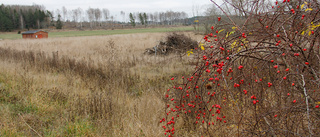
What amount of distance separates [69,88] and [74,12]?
128372 millimetres

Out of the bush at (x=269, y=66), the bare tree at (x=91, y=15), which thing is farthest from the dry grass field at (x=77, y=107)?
the bare tree at (x=91, y=15)

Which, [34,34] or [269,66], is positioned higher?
[34,34]

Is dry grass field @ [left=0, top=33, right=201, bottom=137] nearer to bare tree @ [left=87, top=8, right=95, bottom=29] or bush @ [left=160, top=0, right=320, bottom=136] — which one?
bush @ [left=160, top=0, right=320, bottom=136]

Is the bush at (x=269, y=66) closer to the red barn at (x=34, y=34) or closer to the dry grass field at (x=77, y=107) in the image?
the dry grass field at (x=77, y=107)

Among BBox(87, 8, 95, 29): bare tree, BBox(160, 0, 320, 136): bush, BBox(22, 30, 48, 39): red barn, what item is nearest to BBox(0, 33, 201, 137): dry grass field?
BBox(160, 0, 320, 136): bush

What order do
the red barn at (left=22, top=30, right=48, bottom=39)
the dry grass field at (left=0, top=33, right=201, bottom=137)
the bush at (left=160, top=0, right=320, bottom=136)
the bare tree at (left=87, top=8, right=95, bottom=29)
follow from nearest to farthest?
the bush at (left=160, top=0, right=320, bottom=136), the dry grass field at (left=0, top=33, right=201, bottom=137), the red barn at (left=22, top=30, right=48, bottom=39), the bare tree at (left=87, top=8, right=95, bottom=29)

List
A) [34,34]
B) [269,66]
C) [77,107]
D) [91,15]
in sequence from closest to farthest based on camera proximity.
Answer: [269,66], [77,107], [34,34], [91,15]

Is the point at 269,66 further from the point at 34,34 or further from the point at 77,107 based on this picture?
the point at 34,34

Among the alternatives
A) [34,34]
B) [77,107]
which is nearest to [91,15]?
[34,34]

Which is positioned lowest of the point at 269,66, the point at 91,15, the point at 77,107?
the point at 77,107

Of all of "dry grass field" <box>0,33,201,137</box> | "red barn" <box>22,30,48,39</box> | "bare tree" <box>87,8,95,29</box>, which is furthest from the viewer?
"bare tree" <box>87,8,95,29</box>

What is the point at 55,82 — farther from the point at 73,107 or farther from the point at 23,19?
the point at 23,19

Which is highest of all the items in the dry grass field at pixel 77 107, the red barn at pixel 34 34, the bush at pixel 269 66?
the red barn at pixel 34 34

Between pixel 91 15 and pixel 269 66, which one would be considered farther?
pixel 91 15
